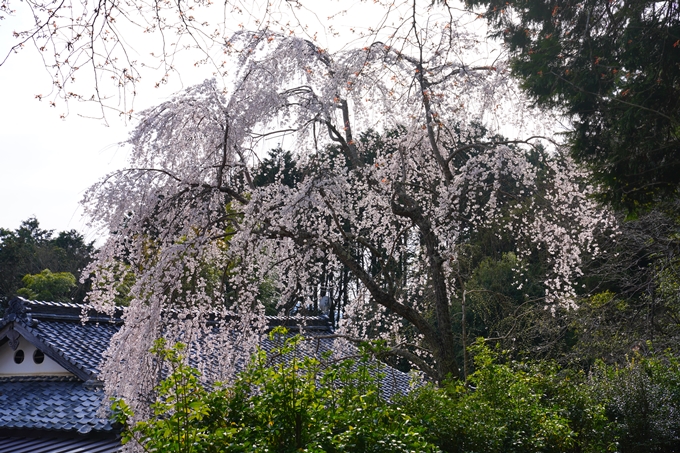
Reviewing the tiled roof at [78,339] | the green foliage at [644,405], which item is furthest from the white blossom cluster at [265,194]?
the tiled roof at [78,339]

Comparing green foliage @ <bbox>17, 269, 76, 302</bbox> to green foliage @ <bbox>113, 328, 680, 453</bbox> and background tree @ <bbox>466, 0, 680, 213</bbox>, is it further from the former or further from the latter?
background tree @ <bbox>466, 0, 680, 213</bbox>

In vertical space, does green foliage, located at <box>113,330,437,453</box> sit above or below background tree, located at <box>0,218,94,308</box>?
below

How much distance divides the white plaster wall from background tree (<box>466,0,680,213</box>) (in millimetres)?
7493

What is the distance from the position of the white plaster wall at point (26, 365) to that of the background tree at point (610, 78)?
24.6 ft

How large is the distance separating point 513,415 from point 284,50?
3.34 metres

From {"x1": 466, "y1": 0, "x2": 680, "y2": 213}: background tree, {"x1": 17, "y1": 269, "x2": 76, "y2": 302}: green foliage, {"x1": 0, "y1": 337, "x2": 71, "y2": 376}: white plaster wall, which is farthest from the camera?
{"x1": 17, "y1": 269, "x2": 76, "y2": 302}: green foliage

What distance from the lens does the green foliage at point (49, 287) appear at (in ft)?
52.2

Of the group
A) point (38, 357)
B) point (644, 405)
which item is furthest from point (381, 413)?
point (38, 357)

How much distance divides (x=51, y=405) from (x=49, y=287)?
9.73 m

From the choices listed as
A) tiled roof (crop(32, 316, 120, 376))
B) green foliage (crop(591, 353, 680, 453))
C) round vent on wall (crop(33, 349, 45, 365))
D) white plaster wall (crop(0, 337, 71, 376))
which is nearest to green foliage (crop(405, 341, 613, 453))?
green foliage (crop(591, 353, 680, 453))

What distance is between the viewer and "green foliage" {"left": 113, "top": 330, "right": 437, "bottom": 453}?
2215mm

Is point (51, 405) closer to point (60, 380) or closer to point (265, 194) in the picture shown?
point (60, 380)

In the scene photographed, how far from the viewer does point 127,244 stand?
4359 millimetres

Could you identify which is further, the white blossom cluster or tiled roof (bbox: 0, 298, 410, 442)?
tiled roof (bbox: 0, 298, 410, 442)
